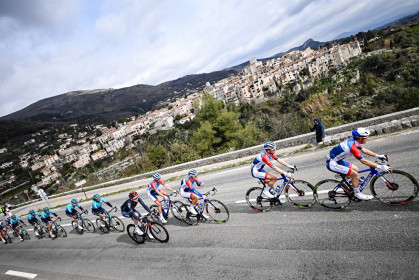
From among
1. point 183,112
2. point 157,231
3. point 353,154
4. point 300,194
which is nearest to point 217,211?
point 157,231

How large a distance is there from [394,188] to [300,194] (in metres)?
2.07

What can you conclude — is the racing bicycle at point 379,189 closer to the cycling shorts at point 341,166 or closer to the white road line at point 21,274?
the cycling shorts at point 341,166

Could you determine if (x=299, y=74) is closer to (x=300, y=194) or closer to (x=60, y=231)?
(x=300, y=194)

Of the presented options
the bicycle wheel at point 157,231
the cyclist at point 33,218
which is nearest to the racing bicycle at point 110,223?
the bicycle wheel at point 157,231

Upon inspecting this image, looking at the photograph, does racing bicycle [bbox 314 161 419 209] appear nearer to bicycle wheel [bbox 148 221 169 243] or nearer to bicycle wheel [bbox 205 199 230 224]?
bicycle wheel [bbox 205 199 230 224]

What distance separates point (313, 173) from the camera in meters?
7.87

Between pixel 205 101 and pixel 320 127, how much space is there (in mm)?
23220

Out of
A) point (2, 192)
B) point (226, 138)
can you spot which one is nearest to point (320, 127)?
point (226, 138)

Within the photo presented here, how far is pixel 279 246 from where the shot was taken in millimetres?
4961

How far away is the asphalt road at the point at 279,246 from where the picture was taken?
394 centimetres

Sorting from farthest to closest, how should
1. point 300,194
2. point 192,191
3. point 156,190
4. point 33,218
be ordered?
point 33,218
point 156,190
point 192,191
point 300,194

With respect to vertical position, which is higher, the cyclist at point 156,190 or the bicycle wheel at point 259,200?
the cyclist at point 156,190

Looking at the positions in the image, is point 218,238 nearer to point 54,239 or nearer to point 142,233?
point 142,233

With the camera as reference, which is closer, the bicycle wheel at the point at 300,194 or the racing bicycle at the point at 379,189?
the racing bicycle at the point at 379,189
